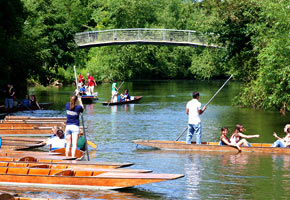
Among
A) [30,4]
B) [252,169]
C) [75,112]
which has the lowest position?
[252,169]

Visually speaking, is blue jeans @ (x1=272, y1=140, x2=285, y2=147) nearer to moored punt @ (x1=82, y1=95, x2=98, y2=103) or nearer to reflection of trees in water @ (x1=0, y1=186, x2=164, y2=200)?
reflection of trees in water @ (x1=0, y1=186, x2=164, y2=200)

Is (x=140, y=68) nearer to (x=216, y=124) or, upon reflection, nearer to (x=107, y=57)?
(x=107, y=57)

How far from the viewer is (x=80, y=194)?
12.3m

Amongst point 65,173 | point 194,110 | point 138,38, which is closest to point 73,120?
point 65,173

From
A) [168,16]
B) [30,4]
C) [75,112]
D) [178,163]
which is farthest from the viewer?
[168,16]

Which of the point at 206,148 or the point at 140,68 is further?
the point at 140,68

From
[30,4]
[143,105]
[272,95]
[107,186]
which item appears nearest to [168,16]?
[30,4]

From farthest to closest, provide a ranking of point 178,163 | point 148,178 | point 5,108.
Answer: point 5,108, point 178,163, point 148,178

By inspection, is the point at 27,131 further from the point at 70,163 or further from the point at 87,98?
the point at 87,98

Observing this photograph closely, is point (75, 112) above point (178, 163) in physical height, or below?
above

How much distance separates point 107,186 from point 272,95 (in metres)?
12.7

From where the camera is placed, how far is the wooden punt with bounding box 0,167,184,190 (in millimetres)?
11953

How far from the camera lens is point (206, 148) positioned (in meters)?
18.1

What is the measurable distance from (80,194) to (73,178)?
352mm
